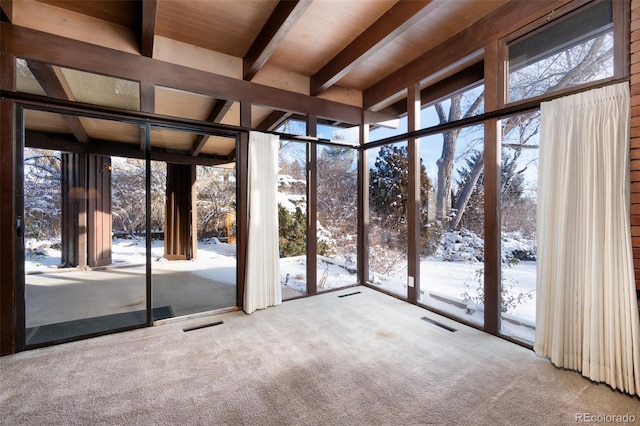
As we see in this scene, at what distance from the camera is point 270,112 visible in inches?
142

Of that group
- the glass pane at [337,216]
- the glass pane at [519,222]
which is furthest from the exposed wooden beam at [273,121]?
the glass pane at [519,222]

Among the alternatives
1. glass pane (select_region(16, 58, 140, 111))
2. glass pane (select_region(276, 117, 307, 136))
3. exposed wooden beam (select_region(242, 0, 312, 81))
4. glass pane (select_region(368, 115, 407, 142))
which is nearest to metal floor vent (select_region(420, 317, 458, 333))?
glass pane (select_region(368, 115, 407, 142))

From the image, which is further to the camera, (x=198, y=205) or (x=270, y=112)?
(x=198, y=205)

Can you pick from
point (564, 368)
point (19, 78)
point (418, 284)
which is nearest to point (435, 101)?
point (418, 284)

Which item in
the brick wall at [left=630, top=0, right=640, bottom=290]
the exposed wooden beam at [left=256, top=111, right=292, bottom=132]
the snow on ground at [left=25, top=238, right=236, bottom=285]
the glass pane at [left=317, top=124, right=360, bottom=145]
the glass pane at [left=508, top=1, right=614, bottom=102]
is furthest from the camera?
the glass pane at [left=317, top=124, right=360, bottom=145]

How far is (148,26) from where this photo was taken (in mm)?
2406

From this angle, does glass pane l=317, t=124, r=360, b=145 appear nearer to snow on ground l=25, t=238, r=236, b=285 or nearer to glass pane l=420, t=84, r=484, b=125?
glass pane l=420, t=84, r=484, b=125

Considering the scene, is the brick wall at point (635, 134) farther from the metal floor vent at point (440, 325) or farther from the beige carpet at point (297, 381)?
the metal floor vent at point (440, 325)

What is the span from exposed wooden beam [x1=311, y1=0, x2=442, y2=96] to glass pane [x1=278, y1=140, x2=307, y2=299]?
992mm

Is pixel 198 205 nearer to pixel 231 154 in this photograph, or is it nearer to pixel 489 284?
pixel 231 154

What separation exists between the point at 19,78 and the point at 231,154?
198 cm

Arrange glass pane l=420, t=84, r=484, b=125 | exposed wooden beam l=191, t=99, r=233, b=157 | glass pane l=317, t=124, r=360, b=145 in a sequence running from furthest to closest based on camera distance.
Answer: glass pane l=317, t=124, r=360, b=145 < exposed wooden beam l=191, t=99, r=233, b=157 < glass pane l=420, t=84, r=484, b=125

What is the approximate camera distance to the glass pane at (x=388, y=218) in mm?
3801

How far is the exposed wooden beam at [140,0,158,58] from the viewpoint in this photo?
7.10 ft
